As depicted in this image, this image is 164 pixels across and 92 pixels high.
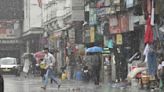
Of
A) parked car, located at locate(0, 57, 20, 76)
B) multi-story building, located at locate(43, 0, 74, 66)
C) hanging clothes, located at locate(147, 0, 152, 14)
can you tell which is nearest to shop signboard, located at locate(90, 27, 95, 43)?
multi-story building, located at locate(43, 0, 74, 66)

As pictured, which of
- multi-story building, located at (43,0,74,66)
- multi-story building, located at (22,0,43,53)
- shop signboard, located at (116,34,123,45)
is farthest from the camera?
multi-story building, located at (22,0,43,53)

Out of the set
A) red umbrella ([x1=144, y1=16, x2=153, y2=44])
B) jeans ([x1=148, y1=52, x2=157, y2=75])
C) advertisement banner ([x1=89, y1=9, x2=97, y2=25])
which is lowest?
jeans ([x1=148, y1=52, x2=157, y2=75])

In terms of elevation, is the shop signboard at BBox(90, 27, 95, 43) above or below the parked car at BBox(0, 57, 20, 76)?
above

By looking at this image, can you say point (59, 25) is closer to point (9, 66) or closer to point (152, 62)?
point (9, 66)

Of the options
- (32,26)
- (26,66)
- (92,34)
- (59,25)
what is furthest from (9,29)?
(92,34)

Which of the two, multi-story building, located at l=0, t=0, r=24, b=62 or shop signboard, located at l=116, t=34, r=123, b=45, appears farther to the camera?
multi-story building, located at l=0, t=0, r=24, b=62

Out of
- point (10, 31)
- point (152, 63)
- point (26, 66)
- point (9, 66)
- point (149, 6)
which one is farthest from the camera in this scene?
point (10, 31)

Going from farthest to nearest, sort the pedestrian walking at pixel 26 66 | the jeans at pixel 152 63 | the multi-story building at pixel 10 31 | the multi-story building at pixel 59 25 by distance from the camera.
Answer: the multi-story building at pixel 10 31 < the pedestrian walking at pixel 26 66 < the multi-story building at pixel 59 25 < the jeans at pixel 152 63

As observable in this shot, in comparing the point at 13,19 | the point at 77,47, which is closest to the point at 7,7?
the point at 13,19

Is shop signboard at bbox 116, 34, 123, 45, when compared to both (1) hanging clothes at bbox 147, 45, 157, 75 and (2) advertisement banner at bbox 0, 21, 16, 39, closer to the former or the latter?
(1) hanging clothes at bbox 147, 45, 157, 75

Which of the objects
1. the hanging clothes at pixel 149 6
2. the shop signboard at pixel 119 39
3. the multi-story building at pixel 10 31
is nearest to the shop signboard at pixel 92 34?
the shop signboard at pixel 119 39

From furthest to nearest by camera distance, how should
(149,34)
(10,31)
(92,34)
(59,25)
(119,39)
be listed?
(10,31) < (59,25) < (92,34) < (119,39) < (149,34)

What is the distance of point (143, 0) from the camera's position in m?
27.9

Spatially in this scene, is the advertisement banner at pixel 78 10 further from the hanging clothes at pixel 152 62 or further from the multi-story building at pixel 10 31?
the multi-story building at pixel 10 31
